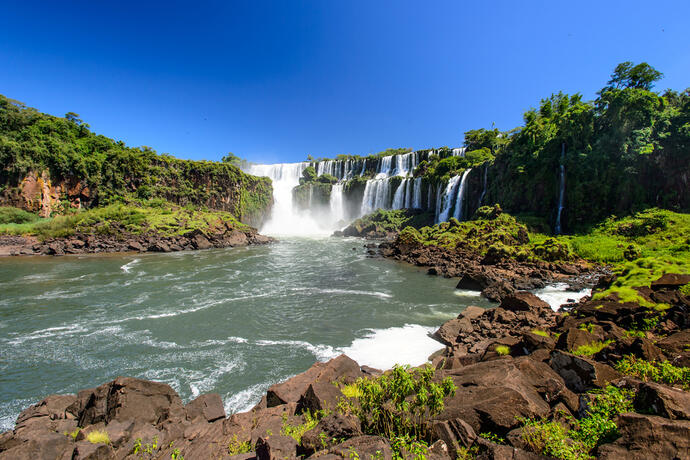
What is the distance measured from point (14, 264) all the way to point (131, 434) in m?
32.9

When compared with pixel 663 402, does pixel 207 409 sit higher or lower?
lower

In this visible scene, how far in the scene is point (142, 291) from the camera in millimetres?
18125

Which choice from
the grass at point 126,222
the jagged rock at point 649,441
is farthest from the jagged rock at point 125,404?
the grass at point 126,222

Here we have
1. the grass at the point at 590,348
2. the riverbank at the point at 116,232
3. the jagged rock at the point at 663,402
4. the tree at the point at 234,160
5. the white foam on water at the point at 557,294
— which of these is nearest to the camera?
the jagged rock at the point at 663,402

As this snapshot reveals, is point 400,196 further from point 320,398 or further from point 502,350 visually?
point 320,398

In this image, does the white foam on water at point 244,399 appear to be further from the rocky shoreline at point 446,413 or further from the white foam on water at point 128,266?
the white foam on water at point 128,266

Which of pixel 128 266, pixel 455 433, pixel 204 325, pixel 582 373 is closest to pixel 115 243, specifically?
pixel 128 266

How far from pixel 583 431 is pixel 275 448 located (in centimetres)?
430

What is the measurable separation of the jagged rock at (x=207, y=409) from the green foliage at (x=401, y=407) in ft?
11.3

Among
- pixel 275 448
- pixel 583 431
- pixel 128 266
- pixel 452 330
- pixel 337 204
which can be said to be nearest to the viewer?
pixel 583 431

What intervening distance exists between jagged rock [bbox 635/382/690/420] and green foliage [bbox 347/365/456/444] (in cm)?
249

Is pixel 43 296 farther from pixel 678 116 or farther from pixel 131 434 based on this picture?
pixel 678 116

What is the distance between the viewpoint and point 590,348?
653cm

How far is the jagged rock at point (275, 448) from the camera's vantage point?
3990 millimetres
